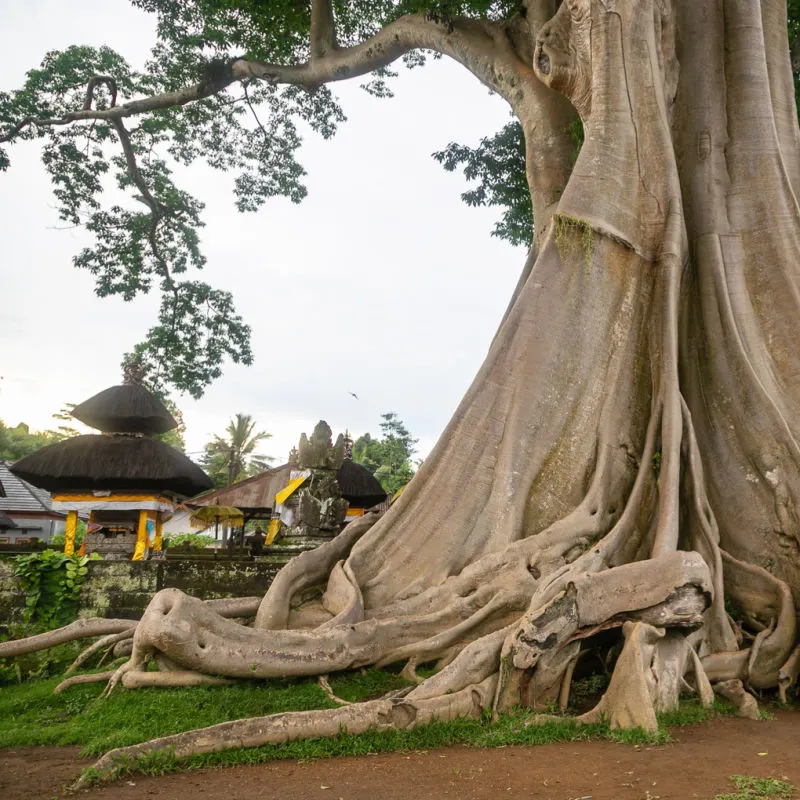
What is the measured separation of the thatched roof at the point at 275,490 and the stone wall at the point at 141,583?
11.4 metres

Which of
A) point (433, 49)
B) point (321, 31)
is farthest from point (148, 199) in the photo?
point (433, 49)

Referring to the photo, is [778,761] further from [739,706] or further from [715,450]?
[715,450]

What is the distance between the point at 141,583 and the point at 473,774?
4.65m

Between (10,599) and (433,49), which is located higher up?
(433,49)

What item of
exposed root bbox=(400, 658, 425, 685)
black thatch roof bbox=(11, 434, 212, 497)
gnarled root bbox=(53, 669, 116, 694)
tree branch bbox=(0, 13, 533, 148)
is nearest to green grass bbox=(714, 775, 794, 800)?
exposed root bbox=(400, 658, 425, 685)

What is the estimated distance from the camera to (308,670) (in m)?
4.01

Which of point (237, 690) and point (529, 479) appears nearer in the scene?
point (237, 690)

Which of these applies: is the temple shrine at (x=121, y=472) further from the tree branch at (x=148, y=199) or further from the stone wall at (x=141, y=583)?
the stone wall at (x=141, y=583)

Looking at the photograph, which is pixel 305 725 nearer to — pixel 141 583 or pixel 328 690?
pixel 328 690

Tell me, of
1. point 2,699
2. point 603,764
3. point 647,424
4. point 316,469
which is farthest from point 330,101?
point 603,764

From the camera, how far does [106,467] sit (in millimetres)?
14047

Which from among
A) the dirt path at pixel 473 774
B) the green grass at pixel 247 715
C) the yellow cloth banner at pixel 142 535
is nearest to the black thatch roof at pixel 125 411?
the yellow cloth banner at pixel 142 535

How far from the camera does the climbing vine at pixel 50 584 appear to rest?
6.16 metres

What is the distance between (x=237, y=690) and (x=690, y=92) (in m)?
6.42
